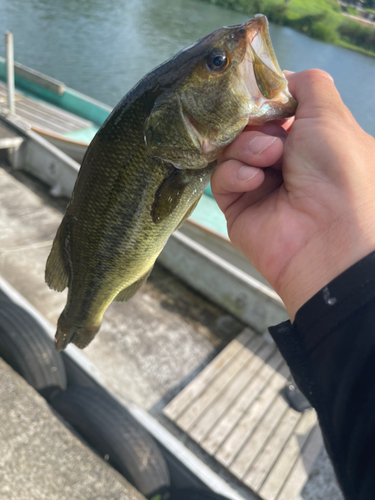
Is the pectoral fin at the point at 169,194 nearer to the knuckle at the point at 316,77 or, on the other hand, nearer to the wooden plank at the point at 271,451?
the knuckle at the point at 316,77

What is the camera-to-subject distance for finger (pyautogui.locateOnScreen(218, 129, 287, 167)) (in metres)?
1.41

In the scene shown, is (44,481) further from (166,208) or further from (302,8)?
(302,8)

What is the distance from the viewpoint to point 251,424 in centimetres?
374

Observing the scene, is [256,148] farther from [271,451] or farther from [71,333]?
[271,451]

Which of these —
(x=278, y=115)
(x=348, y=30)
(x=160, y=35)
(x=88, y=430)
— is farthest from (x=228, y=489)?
(x=348, y=30)

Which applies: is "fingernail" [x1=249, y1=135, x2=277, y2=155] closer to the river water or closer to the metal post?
the metal post

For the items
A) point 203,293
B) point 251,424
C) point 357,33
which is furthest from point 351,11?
point 251,424

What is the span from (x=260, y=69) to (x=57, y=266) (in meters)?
1.24

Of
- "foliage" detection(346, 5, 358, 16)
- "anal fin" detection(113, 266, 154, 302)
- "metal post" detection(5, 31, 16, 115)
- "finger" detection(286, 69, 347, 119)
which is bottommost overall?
"metal post" detection(5, 31, 16, 115)

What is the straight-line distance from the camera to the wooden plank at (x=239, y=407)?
3510mm

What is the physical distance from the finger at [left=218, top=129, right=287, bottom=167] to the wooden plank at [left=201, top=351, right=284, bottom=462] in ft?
9.68

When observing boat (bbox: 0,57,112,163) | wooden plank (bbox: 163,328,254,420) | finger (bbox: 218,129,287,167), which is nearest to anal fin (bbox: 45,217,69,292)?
finger (bbox: 218,129,287,167)

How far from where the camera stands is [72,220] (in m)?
1.68

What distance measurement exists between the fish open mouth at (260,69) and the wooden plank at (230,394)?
307 cm
